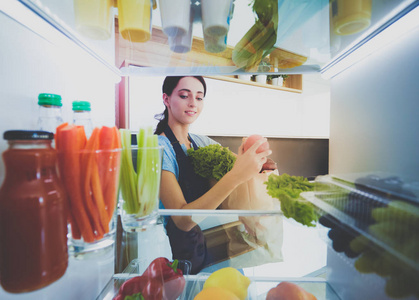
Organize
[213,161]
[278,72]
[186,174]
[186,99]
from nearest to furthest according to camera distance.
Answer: [278,72] → [213,161] → [186,174] → [186,99]

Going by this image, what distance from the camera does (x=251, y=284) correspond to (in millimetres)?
553

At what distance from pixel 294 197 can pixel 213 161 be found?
1.90 feet

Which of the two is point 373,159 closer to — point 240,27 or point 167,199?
point 240,27

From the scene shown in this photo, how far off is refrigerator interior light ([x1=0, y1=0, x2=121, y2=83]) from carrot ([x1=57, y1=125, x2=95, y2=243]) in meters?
0.22

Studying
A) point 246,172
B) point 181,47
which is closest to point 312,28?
point 181,47

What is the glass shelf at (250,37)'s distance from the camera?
0.41 meters

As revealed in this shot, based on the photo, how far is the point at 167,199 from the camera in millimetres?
963

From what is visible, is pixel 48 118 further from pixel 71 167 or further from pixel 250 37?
pixel 250 37

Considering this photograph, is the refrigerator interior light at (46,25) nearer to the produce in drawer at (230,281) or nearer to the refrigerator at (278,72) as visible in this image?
the refrigerator at (278,72)

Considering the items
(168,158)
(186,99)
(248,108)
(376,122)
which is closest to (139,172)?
(376,122)

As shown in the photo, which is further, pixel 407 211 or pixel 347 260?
→ pixel 347 260

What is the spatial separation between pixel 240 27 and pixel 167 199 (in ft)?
2.40

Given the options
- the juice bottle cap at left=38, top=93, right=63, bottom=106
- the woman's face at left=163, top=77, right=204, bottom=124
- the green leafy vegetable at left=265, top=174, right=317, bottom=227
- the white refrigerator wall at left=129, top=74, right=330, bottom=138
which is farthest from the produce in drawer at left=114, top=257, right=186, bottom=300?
the white refrigerator wall at left=129, top=74, right=330, bottom=138

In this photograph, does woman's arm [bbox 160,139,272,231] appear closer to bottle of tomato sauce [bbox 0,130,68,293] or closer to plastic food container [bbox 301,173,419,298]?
plastic food container [bbox 301,173,419,298]
